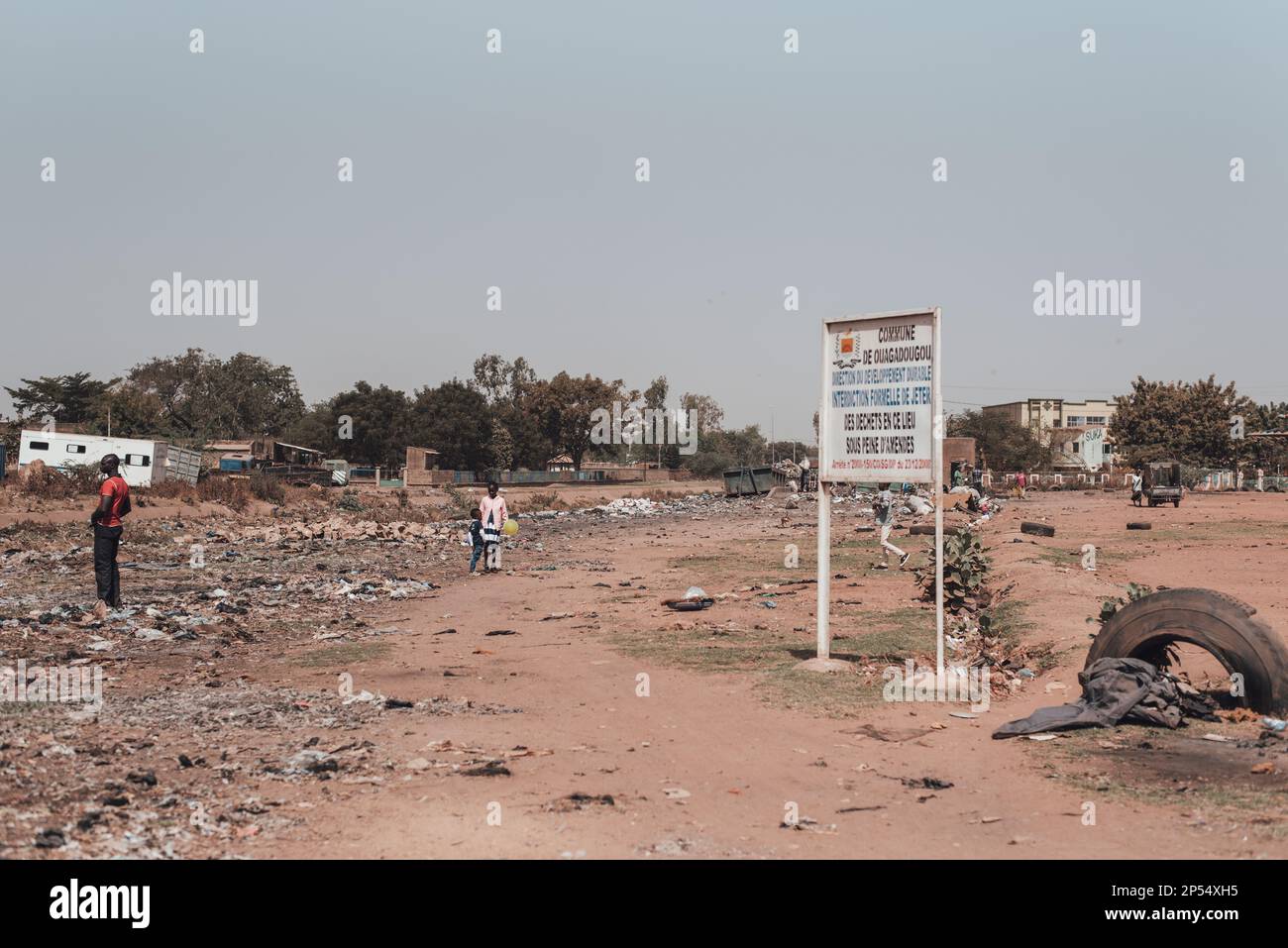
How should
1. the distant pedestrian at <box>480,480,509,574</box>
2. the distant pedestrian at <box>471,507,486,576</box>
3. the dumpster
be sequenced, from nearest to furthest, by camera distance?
the distant pedestrian at <box>480,480,509,574</box>
the distant pedestrian at <box>471,507,486,576</box>
the dumpster

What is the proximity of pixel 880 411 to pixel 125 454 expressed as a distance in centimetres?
4314

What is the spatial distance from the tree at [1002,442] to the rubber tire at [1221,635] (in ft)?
248

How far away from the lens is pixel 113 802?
18.1ft

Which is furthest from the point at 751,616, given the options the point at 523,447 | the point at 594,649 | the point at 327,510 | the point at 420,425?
the point at 523,447

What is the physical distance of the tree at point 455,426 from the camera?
3012 inches

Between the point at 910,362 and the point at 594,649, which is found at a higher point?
the point at 910,362

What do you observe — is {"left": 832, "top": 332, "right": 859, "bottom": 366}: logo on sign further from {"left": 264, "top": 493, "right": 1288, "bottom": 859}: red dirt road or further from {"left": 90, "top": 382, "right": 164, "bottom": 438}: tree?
{"left": 90, "top": 382, "right": 164, "bottom": 438}: tree

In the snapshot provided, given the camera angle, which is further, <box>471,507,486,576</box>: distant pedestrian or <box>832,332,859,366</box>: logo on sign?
<box>471,507,486,576</box>: distant pedestrian

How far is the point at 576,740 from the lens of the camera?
741 centimetres

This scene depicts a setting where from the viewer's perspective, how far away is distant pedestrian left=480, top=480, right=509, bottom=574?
19.6 metres

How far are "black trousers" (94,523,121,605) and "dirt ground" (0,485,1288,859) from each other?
46 centimetres

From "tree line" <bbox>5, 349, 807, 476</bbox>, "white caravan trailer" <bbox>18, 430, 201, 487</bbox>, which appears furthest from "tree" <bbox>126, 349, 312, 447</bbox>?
"white caravan trailer" <bbox>18, 430, 201, 487</bbox>
